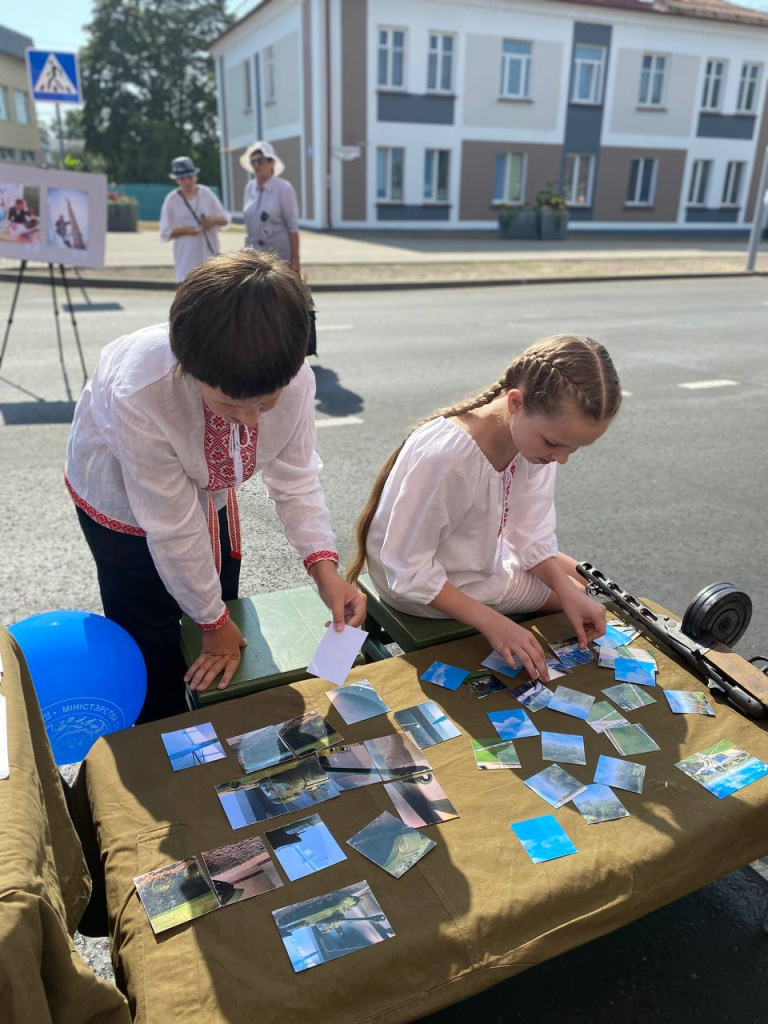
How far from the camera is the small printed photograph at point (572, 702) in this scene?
1912 millimetres

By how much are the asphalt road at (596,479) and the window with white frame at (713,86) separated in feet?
72.1

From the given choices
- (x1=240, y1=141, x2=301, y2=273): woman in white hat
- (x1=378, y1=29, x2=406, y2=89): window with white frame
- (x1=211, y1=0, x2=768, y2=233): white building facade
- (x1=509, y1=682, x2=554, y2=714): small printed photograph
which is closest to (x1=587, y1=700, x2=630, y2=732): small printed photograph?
(x1=509, y1=682, x2=554, y2=714): small printed photograph

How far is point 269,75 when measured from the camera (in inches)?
1070

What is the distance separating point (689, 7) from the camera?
2588 centimetres

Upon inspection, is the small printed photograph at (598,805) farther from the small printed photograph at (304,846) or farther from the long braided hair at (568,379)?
the long braided hair at (568,379)

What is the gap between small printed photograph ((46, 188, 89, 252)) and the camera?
21.3ft

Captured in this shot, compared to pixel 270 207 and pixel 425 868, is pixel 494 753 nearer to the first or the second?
pixel 425 868

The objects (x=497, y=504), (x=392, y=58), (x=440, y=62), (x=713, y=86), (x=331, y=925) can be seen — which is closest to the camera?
(x=331, y=925)

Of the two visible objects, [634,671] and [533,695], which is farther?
[634,671]

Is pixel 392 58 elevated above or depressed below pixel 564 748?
above

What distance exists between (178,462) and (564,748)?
1.13 m

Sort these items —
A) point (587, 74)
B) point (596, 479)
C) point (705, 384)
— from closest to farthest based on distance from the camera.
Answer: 1. point (596, 479)
2. point (705, 384)
3. point (587, 74)

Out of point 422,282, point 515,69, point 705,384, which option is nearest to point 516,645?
point 705,384

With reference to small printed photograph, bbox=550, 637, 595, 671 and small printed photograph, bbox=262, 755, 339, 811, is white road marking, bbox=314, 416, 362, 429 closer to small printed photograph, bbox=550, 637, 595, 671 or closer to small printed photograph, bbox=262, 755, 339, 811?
small printed photograph, bbox=550, 637, 595, 671
